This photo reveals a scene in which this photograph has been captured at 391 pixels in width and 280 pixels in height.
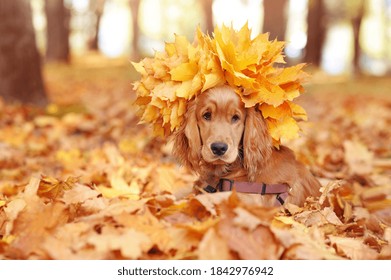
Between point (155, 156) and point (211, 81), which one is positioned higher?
point (211, 81)

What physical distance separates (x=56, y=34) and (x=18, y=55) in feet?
49.9

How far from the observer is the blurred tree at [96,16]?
1240 inches

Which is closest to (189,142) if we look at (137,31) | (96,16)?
(137,31)

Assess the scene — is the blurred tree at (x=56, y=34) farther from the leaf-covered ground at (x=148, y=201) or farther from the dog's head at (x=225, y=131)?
the dog's head at (x=225, y=131)

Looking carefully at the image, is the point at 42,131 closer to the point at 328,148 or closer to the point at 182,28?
the point at 328,148

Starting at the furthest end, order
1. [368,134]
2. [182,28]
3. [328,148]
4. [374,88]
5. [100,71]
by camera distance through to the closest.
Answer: [182,28] < [100,71] < [374,88] < [368,134] < [328,148]

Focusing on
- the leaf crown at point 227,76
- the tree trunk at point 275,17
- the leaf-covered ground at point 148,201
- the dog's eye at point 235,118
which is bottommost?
the leaf-covered ground at point 148,201

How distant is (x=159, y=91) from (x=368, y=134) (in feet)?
16.7

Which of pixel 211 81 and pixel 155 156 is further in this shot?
pixel 155 156

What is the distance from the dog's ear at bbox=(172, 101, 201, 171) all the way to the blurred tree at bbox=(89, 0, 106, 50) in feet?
94.1

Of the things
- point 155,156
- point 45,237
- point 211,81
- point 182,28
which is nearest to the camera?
point 45,237

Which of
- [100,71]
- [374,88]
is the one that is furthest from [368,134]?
[100,71]

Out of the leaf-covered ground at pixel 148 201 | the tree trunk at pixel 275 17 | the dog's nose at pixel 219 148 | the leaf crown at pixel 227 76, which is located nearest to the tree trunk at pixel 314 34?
the tree trunk at pixel 275 17
